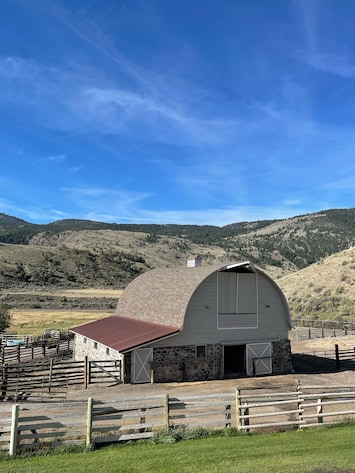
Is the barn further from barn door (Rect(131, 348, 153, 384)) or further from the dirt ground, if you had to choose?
the dirt ground

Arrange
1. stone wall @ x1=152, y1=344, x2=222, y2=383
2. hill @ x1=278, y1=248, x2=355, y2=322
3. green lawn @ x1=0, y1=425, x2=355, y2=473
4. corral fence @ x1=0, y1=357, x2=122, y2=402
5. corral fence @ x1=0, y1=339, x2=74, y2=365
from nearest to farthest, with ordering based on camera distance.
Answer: green lawn @ x1=0, y1=425, x2=355, y2=473
corral fence @ x1=0, y1=357, x2=122, y2=402
stone wall @ x1=152, y1=344, x2=222, y2=383
corral fence @ x1=0, y1=339, x2=74, y2=365
hill @ x1=278, y1=248, x2=355, y2=322

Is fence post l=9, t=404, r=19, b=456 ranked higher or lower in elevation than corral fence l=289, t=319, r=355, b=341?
higher

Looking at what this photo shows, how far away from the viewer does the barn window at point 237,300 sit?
83.9 feet

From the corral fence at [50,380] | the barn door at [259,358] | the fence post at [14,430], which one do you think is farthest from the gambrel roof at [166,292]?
the fence post at [14,430]

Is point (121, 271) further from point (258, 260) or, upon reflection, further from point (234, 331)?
point (234, 331)

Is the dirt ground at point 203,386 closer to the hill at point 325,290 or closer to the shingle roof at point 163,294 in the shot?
the shingle roof at point 163,294

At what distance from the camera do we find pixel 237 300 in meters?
26.0

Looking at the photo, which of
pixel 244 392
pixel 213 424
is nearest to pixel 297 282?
pixel 244 392

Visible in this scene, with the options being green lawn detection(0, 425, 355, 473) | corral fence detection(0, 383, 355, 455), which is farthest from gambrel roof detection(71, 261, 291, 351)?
green lawn detection(0, 425, 355, 473)

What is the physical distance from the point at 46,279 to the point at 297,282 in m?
65.4

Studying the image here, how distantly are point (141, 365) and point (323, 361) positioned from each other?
15.1 metres

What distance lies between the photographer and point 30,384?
21266 millimetres

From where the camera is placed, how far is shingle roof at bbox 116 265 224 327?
81.7 ft

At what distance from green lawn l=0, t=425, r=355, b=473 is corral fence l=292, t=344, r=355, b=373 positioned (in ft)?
55.9
